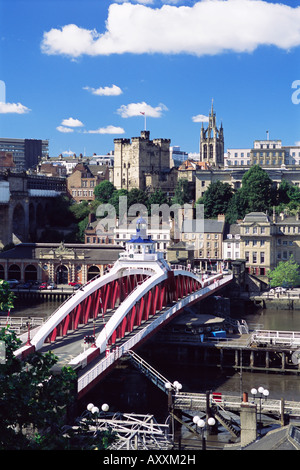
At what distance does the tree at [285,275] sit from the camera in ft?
246

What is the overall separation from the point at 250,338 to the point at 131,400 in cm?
1425

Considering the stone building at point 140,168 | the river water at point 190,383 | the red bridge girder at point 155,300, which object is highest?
the stone building at point 140,168

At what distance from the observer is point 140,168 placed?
410 ft

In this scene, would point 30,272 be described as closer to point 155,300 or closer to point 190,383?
point 155,300

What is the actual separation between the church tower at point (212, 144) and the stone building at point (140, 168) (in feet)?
75.5

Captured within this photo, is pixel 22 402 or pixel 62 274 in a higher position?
pixel 62 274

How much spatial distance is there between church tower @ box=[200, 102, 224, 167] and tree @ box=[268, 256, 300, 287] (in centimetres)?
7476

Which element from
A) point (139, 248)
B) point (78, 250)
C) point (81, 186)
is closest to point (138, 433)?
point (139, 248)

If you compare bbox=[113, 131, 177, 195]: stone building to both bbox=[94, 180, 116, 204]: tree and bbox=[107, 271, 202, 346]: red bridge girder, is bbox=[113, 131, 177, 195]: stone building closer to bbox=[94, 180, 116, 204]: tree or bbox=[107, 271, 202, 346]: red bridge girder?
bbox=[94, 180, 116, 204]: tree

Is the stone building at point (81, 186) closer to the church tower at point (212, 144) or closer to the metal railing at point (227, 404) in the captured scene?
the church tower at point (212, 144)

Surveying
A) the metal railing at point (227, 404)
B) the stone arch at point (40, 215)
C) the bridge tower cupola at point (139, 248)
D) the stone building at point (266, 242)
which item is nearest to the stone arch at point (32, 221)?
the stone arch at point (40, 215)

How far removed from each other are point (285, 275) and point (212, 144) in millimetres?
77951

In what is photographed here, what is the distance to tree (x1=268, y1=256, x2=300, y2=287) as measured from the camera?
2948 inches

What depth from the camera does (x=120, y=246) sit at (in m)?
81.2
